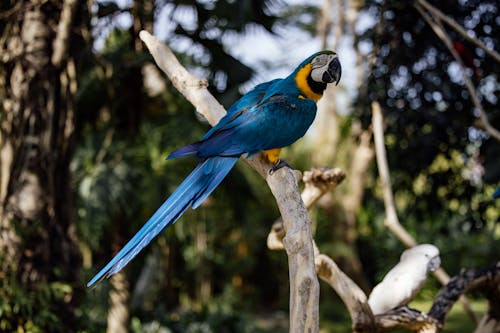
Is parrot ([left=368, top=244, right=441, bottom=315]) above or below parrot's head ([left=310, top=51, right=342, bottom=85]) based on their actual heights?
below

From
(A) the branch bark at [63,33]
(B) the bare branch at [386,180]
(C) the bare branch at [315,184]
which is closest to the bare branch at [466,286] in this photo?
(B) the bare branch at [386,180]

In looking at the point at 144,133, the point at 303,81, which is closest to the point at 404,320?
the point at 303,81

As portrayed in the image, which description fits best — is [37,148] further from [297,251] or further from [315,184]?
[297,251]

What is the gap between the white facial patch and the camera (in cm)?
167

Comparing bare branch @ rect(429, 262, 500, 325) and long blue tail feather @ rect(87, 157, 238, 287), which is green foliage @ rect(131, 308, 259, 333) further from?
long blue tail feather @ rect(87, 157, 238, 287)

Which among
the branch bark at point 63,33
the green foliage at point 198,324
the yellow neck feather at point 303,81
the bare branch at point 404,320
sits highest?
the yellow neck feather at point 303,81

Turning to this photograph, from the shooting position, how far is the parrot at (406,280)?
193cm

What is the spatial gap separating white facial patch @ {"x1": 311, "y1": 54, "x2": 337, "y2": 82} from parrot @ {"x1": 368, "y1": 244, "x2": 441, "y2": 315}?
2.37 ft

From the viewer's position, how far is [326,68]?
65.5 inches

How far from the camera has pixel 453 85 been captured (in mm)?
3113

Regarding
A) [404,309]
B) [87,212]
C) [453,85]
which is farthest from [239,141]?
[87,212]

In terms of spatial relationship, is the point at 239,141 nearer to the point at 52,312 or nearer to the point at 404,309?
the point at 404,309

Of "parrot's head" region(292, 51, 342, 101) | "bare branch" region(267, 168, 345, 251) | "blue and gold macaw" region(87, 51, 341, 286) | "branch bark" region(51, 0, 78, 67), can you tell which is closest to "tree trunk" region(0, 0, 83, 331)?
"branch bark" region(51, 0, 78, 67)

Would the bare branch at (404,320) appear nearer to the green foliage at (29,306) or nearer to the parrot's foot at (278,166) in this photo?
the parrot's foot at (278,166)
